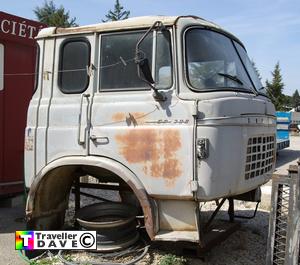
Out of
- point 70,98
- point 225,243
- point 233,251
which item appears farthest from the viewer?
point 225,243

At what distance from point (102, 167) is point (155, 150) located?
1.99ft

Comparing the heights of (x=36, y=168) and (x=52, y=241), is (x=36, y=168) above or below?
above

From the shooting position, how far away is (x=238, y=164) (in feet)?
16.1

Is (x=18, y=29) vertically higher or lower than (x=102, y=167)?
higher

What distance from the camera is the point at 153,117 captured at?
490 centimetres

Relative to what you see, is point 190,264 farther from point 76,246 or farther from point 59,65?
point 59,65

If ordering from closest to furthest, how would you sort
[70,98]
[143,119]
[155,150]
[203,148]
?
[203,148], [155,150], [143,119], [70,98]

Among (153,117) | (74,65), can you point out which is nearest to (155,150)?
(153,117)

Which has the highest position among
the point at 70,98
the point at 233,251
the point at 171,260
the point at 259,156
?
the point at 70,98

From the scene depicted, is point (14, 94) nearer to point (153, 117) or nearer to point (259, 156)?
point (153, 117)

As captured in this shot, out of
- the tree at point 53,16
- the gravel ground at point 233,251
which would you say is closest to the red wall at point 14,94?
the gravel ground at point 233,251

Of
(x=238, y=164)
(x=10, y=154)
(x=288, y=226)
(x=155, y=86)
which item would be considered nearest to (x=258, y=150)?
(x=238, y=164)

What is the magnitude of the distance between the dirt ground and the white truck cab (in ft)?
2.01

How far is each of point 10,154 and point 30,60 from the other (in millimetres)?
1547
